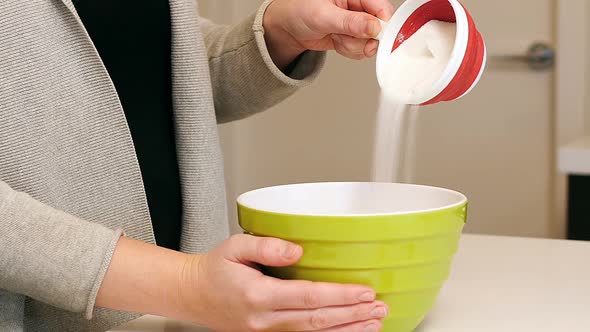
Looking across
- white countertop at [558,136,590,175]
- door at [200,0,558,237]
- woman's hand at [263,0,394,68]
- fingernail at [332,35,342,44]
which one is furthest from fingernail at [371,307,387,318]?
door at [200,0,558,237]

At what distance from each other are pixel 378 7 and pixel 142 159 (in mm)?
347

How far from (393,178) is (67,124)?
355 mm

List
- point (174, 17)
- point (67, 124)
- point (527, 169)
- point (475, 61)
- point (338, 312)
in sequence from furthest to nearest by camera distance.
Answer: point (527, 169), point (174, 17), point (67, 124), point (475, 61), point (338, 312)

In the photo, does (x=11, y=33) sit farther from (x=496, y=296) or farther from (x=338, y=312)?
(x=496, y=296)

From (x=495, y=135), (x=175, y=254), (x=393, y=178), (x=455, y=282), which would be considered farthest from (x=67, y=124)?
(x=495, y=135)

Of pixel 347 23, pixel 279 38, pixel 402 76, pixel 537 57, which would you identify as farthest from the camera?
pixel 537 57

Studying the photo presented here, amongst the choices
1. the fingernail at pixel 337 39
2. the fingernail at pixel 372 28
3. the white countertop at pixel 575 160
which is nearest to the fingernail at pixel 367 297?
the fingernail at pixel 372 28

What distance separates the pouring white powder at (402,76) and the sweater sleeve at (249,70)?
0.94 ft

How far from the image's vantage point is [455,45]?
0.81 metres

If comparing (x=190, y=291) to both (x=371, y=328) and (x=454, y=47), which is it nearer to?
(x=371, y=328)

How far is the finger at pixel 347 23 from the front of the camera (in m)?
0.99

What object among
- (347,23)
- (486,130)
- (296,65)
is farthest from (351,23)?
(486,130)

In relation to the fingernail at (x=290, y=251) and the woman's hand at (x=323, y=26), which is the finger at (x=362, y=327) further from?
the woman's hand at (x=323, y=26)

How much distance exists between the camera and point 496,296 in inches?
35.9
